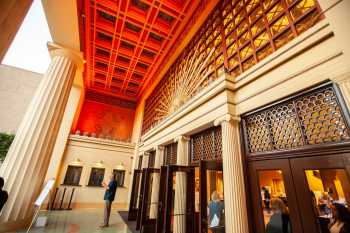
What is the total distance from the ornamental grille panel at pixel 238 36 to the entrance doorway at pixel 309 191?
211cm

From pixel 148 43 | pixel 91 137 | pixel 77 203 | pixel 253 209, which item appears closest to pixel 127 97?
pixel 91 137

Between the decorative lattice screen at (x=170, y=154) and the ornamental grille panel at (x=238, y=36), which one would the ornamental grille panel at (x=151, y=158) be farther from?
the ornamental grille panel at (x=238, y=36)

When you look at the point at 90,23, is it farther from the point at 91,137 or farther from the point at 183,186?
the point at 183,186

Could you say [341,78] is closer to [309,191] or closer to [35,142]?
[309,191]

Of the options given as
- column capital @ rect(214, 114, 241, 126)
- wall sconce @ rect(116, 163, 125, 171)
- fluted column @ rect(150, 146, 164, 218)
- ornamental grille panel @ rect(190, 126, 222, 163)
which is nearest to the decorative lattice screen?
fluted column @ rect(150, 146, 164, 218)

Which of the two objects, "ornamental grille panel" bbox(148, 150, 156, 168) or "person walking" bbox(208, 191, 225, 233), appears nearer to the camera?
"person walking" bbox(208, 191, 225, 233)

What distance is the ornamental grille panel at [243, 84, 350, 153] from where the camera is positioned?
6.94ft

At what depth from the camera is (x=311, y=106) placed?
7.84ft

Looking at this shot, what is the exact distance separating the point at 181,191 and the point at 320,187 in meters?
2.97

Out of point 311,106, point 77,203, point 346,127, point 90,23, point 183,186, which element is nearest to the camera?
point 346,127

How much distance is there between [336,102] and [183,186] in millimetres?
3613

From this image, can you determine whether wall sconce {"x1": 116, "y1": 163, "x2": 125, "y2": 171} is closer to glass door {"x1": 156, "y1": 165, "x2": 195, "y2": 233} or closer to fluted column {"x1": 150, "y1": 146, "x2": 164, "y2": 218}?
fluted column {"x1": 150, "y1": 146, "x2": 164, "y2": 218}

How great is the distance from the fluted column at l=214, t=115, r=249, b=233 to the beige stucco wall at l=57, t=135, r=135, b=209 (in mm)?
9290

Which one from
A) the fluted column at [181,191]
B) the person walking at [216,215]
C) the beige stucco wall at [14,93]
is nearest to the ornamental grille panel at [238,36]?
the fluted column at [181,191]
